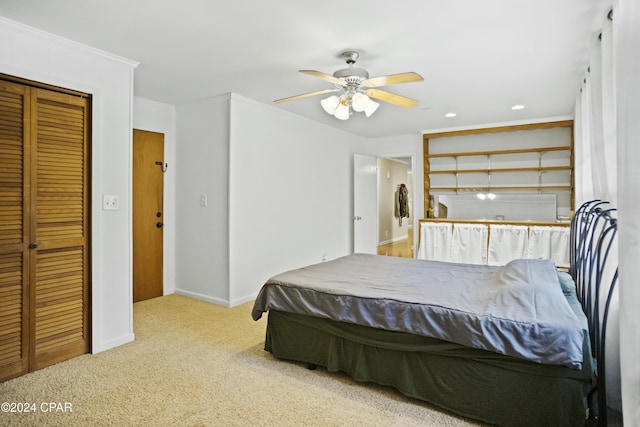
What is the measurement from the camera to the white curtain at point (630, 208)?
1092 mm

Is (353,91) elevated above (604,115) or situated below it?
above

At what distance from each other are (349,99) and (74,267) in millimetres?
2489

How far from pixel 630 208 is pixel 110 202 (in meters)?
3.20

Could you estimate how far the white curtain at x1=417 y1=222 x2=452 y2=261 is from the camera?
551 centimetres

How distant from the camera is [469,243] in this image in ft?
17.6

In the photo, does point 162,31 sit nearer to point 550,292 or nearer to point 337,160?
point 550,292

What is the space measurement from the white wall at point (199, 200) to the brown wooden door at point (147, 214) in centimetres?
22

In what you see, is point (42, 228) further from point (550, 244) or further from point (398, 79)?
point (550, 244)

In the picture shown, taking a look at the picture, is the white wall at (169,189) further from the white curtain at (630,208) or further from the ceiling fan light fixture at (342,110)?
the white curtain at (630,208)

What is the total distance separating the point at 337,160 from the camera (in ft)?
19.6

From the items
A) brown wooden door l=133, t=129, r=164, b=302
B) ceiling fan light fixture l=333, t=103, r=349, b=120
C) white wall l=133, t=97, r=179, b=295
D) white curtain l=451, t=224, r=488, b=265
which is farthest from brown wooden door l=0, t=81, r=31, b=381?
white curtain l=451, t=224, r=488, b=265

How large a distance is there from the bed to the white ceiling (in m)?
1.66

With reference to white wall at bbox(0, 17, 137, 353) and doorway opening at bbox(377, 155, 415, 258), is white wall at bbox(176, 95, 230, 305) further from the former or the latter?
doorway opening at bbox(377, 155, 415, 258)

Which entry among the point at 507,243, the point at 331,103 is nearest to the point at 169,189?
the point at 331,103
